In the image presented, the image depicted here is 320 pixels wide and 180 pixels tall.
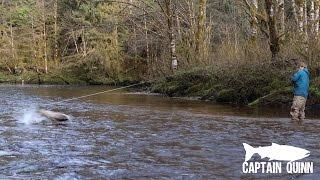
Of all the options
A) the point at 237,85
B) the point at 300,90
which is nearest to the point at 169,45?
the point at 237,85

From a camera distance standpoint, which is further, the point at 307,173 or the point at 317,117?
the point at 317,117

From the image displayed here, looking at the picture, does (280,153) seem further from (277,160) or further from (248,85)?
(248,85)

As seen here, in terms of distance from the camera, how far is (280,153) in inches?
384

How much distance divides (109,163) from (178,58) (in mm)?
24201

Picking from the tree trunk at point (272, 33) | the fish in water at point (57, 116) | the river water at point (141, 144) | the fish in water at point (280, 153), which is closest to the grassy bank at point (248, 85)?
the tree trunk at point (272, 33)

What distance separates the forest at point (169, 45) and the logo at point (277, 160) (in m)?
10.8

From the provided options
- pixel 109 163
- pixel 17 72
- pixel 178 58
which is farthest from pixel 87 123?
pixel 17 72

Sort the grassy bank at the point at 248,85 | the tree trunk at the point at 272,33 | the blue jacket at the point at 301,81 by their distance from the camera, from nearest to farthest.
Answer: the blue jacket at the point at 301,81 < the grassy bank at the point at 248,85 < the tree trunk at the point at 272,33

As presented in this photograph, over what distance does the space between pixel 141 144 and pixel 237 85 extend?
13404mm

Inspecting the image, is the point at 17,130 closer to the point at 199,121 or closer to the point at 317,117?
the point at 199,121

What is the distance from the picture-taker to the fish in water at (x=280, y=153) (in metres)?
9.60

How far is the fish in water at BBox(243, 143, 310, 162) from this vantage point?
9597mm

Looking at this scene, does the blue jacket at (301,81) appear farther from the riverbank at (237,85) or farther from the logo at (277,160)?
the logo at (277,160)

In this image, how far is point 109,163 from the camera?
31.4 ft
